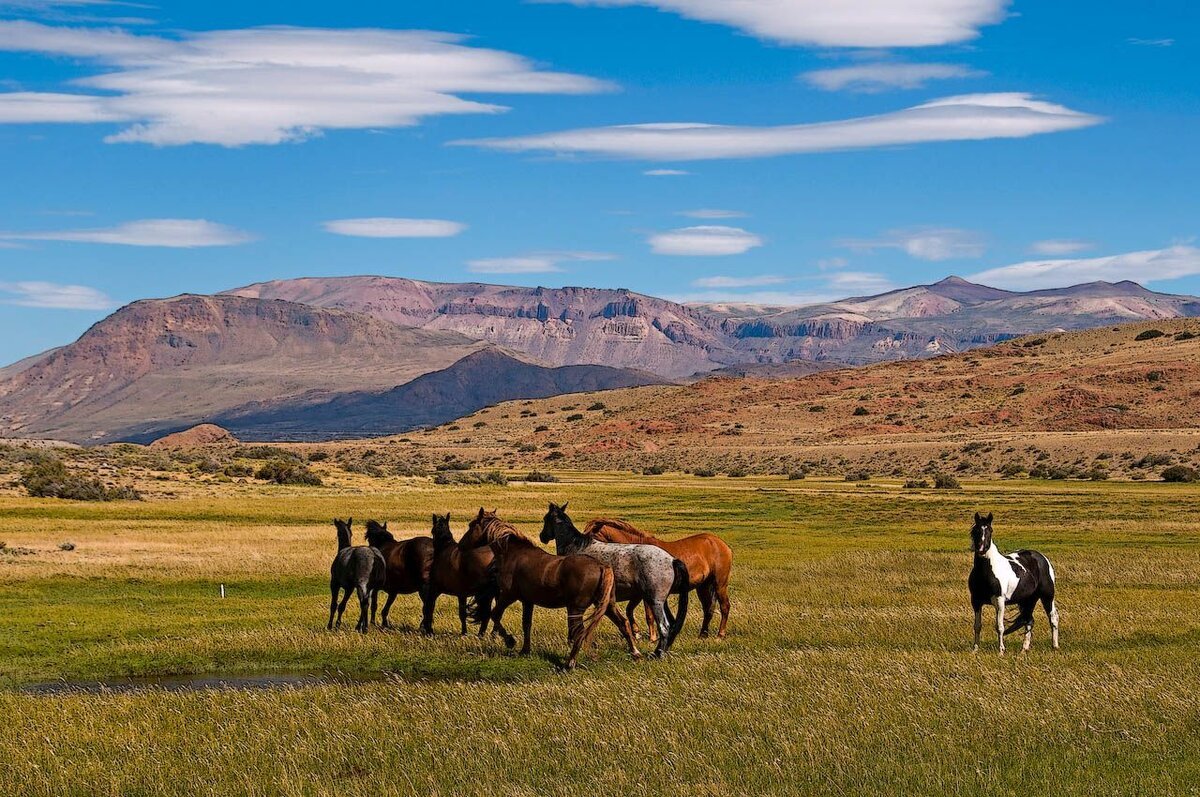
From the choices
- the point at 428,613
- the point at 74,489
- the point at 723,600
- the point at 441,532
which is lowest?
the point at 428,613

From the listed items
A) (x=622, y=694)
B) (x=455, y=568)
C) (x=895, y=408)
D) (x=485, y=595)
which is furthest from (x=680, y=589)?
(x=895, y=408)

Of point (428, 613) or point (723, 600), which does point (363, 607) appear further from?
point (723, 600)

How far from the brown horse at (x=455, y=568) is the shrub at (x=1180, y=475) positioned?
205ft

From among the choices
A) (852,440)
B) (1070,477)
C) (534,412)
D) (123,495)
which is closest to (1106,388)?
(852,440)

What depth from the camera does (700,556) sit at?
1950 cm

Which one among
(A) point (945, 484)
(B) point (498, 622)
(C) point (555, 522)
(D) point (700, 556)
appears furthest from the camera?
(A) point (945, 484)

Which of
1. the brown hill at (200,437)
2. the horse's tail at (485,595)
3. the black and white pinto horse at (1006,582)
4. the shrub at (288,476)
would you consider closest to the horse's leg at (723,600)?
the horse's tail at (485,595)

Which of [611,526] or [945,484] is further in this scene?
[945,484]

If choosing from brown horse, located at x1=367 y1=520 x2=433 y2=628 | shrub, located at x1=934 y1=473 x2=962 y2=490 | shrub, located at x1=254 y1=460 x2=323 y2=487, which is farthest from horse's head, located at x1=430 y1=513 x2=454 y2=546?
shrub, located at x1=934 y1=473 x2=962 y2=490

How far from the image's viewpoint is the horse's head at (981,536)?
1741cm

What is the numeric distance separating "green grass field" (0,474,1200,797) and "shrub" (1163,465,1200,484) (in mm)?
43212

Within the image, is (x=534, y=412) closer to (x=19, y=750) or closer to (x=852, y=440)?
(x=852, y=440)

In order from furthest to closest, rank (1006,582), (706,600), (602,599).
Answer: (706,600) → (1006,582) → (602,599)

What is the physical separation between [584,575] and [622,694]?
8.50ft
